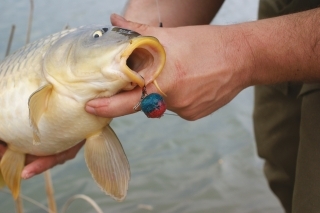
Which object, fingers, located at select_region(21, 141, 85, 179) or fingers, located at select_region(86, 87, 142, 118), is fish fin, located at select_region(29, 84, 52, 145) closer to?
fingers, located at select_region(86, 87, 142, 118)

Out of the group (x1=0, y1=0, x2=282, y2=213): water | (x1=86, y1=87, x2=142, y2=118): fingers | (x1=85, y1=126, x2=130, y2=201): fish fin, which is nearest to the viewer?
(x1=86, y1=87, x2=142, y2=118): fingers

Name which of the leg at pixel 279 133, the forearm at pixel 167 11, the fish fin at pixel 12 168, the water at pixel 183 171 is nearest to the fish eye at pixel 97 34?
the fish fin at pixel 12 168

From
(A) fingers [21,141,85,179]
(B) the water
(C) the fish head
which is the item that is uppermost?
(C) the fish head

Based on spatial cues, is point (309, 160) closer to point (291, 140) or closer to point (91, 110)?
point (291, 140)

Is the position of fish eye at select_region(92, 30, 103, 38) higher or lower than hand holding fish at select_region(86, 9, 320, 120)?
higher

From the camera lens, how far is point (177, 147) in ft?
11.2

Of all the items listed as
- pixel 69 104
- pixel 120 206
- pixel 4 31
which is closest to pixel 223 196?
pixel 120 206

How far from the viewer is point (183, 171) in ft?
10.2

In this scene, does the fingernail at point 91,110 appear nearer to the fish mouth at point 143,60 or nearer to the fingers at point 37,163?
the fish mouth at point 143,60

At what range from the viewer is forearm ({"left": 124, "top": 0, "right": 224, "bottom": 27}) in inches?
82.7

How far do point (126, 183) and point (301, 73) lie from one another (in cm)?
61

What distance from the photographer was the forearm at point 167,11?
6.89ft

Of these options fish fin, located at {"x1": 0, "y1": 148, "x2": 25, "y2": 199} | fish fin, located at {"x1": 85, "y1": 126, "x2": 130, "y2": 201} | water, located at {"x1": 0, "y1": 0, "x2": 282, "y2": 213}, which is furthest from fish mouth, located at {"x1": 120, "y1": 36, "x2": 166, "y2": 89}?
water, located at {"x1": 0, "y1": 0, "x2": 282, "y2": 213}

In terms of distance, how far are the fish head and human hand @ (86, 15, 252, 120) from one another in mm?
43
